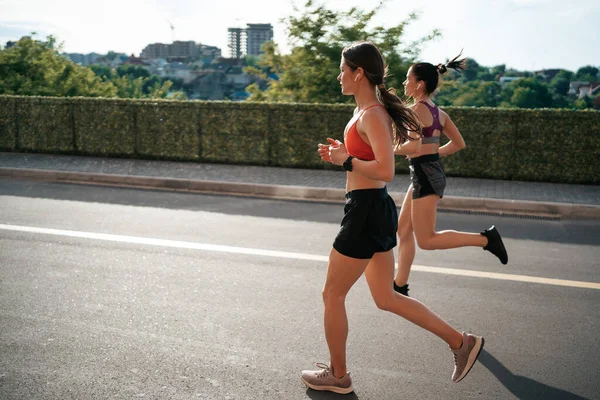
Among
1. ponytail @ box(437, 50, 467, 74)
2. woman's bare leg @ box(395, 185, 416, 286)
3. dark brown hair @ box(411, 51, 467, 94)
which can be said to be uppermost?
ponytail @ box(437, 50, 467, 74)

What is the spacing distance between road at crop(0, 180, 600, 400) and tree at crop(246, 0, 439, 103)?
9678 mm

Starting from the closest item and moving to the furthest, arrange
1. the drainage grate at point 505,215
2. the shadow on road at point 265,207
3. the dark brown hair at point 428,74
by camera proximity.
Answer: the dark brown hair at point 428,74
the shadow on road at point 265,207
the drainage grate at point 505,215

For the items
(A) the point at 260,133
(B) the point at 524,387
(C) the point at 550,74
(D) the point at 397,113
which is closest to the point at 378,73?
(D) the point at 397,113

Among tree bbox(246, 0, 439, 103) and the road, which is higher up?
tree bbox(246, 0, 439, 103)

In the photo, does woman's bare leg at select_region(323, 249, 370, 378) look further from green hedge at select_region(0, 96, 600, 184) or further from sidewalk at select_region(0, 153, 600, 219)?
green hedge at select_region(0, 96, 600, 184)

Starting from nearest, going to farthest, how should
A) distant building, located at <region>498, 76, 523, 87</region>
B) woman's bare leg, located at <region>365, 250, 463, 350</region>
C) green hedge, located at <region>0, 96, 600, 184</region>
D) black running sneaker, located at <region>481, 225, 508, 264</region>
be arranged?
1. woman's bare leg, located at <region>365, 250, 463, 350</region>
2. black running sneaker, located at <region>481, 225, 508, 264</region>
3. green hedge, located at <region>0, 96, 600, 184</region>
4. distant building, located at <region>498, 76, 523, 87</region>

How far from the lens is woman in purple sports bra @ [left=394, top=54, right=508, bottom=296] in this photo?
4891mm

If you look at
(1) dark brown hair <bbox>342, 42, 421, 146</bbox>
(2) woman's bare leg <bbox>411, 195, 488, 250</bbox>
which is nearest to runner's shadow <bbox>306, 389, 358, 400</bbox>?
(1) dark brown hair <bbox>342, 42, 421, 146</bbox>

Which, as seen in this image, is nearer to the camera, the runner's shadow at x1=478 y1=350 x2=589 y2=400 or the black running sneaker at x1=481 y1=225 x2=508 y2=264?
the runner's shadow at x1=478 y1=350 x2=589 y2=400

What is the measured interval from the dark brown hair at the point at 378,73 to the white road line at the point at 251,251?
115 inches

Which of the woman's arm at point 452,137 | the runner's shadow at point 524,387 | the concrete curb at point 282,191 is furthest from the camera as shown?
the concrete curb at point 282,191

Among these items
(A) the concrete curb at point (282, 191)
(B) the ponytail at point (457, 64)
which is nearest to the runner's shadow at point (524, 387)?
(B) the ponytail at point (457, 64)

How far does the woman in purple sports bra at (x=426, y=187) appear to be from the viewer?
4.89 m

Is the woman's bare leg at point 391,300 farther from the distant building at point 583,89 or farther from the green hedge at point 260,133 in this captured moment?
the distant building at point 583,89
